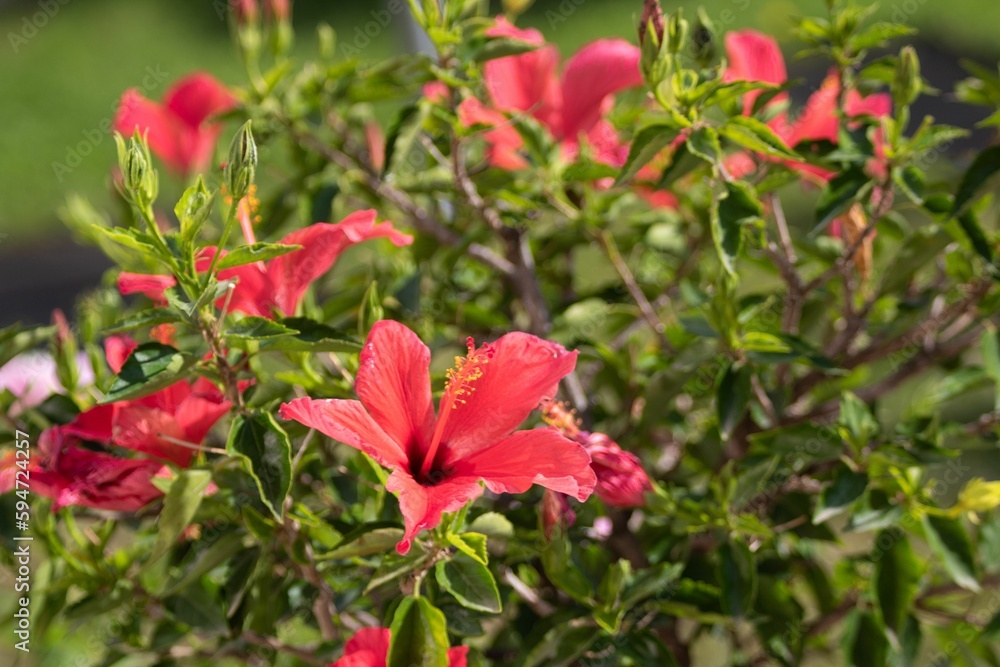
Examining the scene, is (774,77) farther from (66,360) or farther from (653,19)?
(66,360)

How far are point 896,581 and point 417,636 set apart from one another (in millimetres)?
530

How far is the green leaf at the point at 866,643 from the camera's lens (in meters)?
1.13

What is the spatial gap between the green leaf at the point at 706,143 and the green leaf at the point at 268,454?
423mm

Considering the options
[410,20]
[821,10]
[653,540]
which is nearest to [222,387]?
[653,540]

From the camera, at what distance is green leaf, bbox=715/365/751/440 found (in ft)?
3.29

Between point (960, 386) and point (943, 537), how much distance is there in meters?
0.21

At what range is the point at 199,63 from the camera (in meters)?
6.15

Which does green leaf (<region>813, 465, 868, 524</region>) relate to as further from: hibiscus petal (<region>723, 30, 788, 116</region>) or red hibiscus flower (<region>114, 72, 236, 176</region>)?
red hibiscus flower (<region>114, 72, 236, 176</region>)

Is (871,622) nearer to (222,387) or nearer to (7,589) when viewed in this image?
(222,387)

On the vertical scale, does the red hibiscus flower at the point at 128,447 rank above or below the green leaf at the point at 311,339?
below

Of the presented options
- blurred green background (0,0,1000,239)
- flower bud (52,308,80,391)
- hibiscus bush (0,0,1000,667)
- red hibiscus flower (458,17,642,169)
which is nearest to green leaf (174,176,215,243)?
hibiscus bush (0,0,1000,667)

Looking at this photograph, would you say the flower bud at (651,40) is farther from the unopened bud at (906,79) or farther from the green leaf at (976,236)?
the green leaf at (976,236)

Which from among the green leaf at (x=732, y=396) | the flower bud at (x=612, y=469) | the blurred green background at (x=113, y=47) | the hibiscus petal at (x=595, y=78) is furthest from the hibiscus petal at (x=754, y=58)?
the blurred green background at (x=113, y=47)

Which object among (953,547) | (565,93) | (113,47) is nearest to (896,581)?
(953,547)
